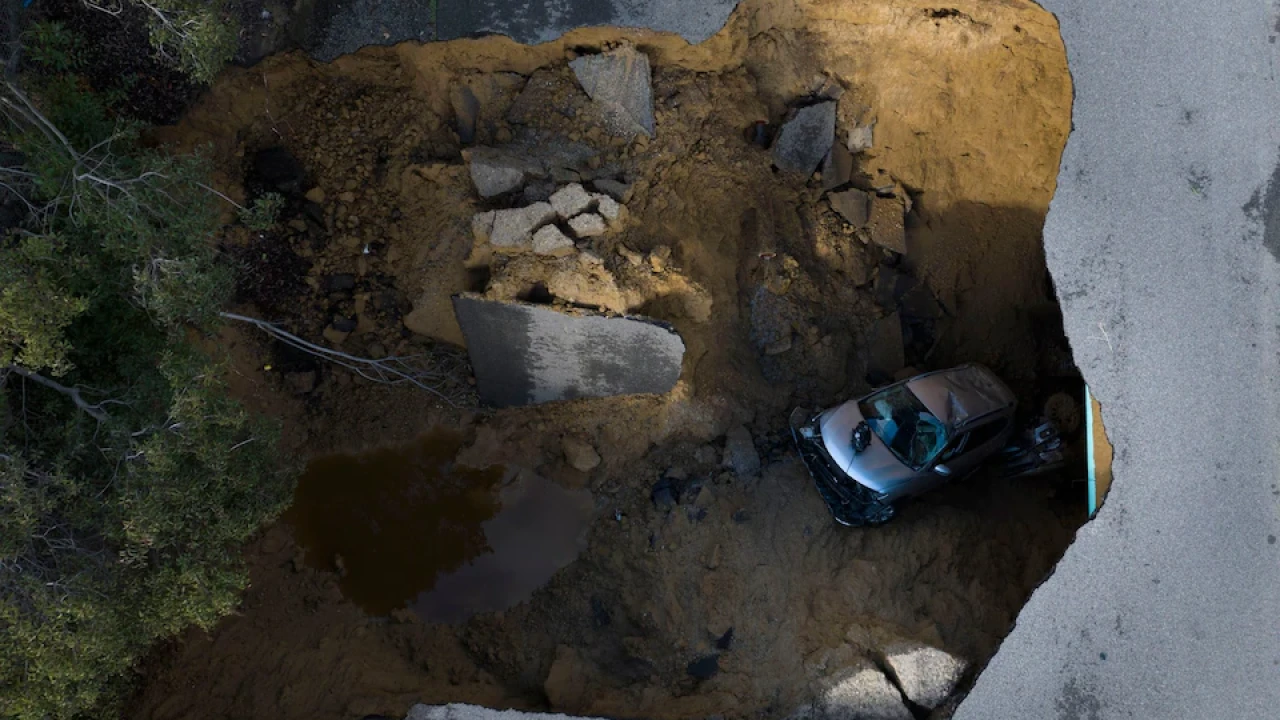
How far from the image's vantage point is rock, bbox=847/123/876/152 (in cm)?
723

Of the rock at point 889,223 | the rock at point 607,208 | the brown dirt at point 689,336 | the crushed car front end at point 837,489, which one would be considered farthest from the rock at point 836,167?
the crushed car front end at point 837,489

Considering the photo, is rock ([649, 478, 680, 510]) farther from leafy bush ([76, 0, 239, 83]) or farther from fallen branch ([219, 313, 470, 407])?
leafy bush ([76, 0, 239, 83])

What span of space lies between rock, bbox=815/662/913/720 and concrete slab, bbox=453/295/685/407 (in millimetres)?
2714

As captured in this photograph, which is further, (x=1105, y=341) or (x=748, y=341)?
(x=748, y=341)

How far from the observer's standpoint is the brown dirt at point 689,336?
6.30m

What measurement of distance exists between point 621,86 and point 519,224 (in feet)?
4.63

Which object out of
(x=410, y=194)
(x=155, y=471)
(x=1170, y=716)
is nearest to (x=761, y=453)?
(x=1170, y=716)

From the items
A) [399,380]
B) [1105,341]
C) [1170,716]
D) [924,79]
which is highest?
Result: [924,79]

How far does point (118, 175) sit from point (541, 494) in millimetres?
4014

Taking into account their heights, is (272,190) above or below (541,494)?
above

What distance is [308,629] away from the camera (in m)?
6.74

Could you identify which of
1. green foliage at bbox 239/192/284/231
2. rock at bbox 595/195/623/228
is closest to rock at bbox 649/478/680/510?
rock at bbox 595/195/623/228

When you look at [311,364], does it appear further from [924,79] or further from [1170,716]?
[1170,716]

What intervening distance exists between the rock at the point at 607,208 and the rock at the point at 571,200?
8cm
